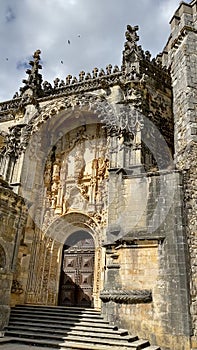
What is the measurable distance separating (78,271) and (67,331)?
3040 millimetres

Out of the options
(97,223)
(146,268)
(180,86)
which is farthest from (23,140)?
(146,268)

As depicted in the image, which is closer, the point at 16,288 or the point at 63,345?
the point at 63,345

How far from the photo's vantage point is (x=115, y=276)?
7.02 metres

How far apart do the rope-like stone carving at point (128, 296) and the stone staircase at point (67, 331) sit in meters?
0.54

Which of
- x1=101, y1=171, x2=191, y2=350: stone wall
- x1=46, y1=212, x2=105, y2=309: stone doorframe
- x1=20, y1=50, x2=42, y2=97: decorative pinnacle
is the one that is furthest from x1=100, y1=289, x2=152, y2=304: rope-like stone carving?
x1=20, y1=50, x2=42, y2=97: decorative pinnacle

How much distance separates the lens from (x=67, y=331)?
6684 millimetres

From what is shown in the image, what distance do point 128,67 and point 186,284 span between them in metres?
7.09

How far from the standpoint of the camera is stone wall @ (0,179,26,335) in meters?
7.37

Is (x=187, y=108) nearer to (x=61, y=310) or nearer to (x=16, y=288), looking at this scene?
(x=61, y=310)

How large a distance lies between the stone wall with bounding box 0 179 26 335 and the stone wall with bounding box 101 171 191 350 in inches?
91.2

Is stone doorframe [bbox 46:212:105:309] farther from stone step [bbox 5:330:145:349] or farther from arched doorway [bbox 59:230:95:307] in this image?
stone step [bbox 5:330:145:349]

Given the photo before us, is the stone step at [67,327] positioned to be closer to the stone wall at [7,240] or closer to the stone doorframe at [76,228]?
the stone wall at [7,240]

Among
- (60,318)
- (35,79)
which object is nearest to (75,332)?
(60,318)

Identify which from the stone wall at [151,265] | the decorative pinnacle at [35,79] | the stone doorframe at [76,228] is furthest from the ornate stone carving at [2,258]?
the decorative pinnacle at [35,79]
